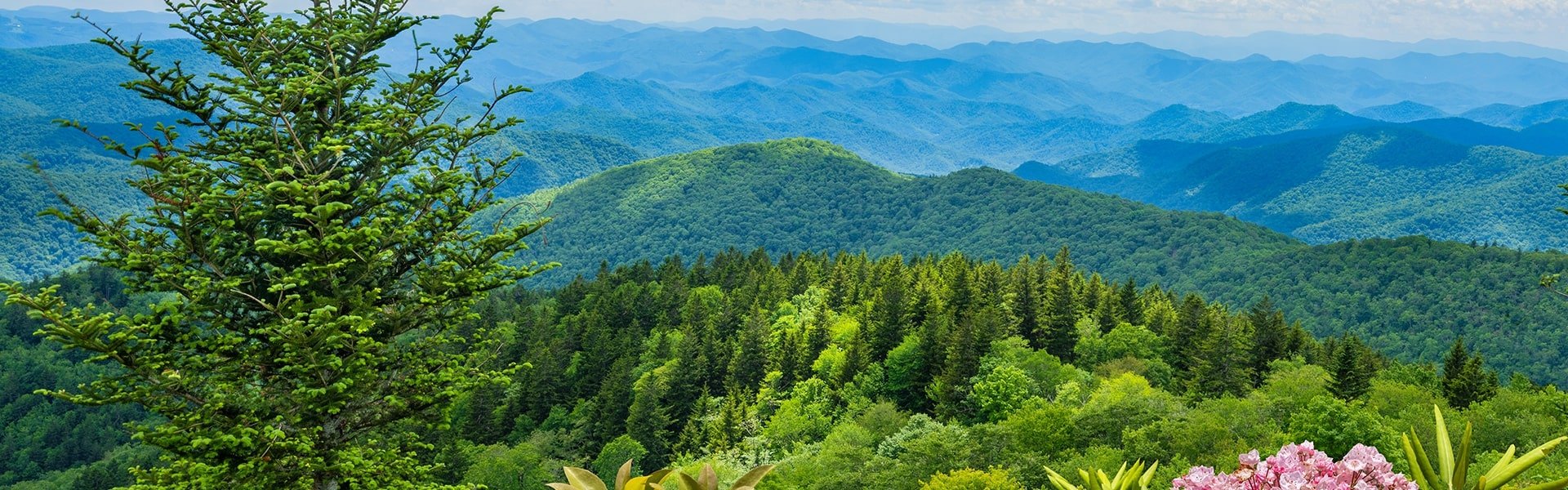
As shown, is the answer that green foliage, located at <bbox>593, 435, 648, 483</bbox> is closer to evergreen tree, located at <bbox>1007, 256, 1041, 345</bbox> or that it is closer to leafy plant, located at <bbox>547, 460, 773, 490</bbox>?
evergreen tree, located at <bbox>1007, 256, 1041, 345</bbox>

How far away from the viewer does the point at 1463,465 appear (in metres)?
5.80

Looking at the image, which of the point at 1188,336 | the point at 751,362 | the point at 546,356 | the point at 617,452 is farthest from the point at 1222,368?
the point at 546,356

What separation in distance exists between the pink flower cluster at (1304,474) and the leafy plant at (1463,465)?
0.16 m

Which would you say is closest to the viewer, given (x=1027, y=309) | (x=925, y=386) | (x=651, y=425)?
Answer: (x=925, y=386)

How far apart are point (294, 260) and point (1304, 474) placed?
1568 centimetres

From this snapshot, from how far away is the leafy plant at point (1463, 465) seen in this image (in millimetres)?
5555

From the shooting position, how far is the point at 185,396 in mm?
15195

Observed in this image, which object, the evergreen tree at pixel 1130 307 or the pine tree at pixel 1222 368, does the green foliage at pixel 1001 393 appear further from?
the evergreen tree at pixel 1130 307

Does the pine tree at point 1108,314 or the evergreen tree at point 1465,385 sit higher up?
the evergreen tree at point 1465,385

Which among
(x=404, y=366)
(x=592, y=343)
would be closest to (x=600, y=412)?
(x=592, y=343)

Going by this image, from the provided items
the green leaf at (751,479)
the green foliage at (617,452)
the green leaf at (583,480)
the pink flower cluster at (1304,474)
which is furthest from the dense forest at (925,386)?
the pink flower cluster at (1304,474)

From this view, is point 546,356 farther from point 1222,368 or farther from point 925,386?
point 1222,368

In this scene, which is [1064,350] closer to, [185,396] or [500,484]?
[500,484]

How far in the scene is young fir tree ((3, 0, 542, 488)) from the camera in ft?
48.9
